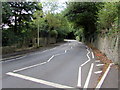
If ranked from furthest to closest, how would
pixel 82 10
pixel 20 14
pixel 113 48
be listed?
pixel 82 10
pixel 20 14
pixel 113 48

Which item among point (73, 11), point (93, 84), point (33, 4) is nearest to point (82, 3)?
point (73, 11)

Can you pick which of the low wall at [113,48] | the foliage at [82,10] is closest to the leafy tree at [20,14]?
the foliage at [82,10]

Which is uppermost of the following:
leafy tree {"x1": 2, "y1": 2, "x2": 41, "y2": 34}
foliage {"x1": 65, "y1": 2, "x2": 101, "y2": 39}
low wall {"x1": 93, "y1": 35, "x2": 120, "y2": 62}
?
foliage {"x1": 65, "y1": 2, "x2": 101, "y2": 39}

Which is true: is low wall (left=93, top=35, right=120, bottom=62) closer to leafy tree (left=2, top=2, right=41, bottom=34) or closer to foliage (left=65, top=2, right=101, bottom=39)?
leafy tree (left=2, top=2, right=41, bottom=34)

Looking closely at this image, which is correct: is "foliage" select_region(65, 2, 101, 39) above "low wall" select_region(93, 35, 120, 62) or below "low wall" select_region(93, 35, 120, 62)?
above

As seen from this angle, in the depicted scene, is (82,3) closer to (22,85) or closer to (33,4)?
(33,4)

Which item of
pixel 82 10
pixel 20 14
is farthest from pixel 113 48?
pixel 82 10

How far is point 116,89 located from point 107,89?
1.04ft

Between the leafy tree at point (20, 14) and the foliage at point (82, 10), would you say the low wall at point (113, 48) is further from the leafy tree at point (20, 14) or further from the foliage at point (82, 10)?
the foliage at point (82, 10)

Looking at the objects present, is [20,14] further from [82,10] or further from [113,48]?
[113,48]

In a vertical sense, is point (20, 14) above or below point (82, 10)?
below

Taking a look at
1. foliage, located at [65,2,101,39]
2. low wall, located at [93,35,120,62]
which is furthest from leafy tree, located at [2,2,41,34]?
low wall, located at [93,35,120,62]

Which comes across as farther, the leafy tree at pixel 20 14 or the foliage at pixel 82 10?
the foliage at pixel 82 10

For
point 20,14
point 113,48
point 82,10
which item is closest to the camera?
point 113,48
